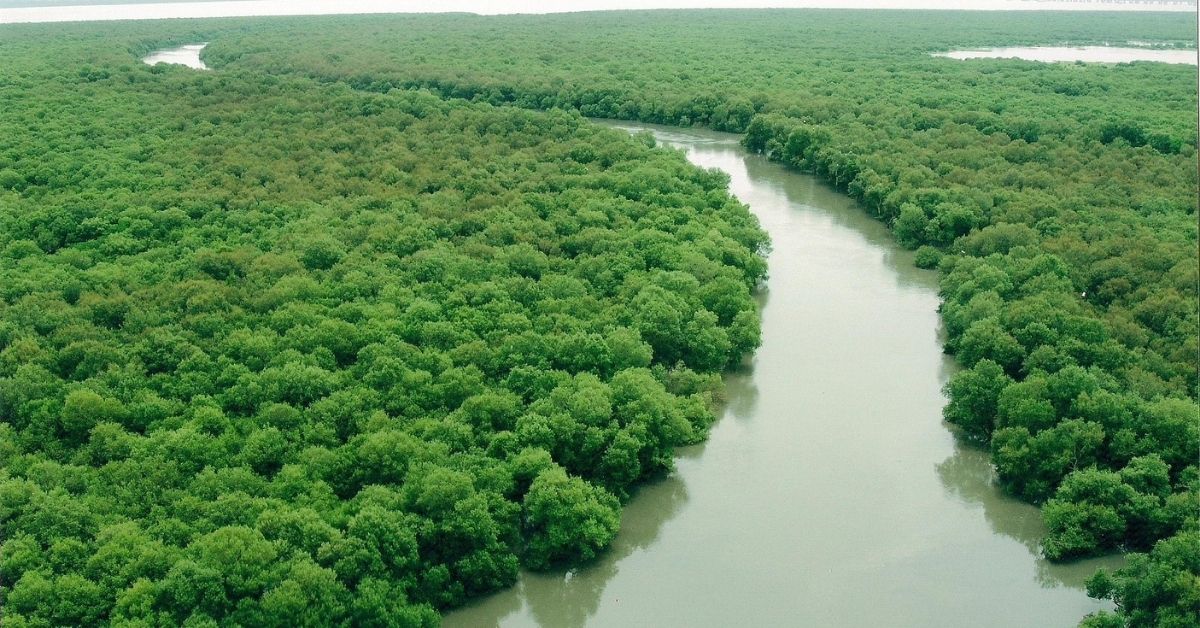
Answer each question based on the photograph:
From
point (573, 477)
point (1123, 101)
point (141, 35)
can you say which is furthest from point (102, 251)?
point (141, 35)

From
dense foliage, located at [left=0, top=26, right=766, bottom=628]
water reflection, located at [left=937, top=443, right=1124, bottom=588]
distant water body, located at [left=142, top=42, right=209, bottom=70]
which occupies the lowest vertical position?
water reflection, located at [left=937, top=443, right=1124, bottom=588]

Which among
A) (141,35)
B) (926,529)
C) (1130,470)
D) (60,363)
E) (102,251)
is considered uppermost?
(141,35)

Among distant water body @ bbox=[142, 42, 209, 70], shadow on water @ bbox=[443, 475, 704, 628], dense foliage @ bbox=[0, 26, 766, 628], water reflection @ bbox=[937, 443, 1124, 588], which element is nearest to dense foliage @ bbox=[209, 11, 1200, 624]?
water reflection @ bbox=[937, 443, 1124, 588]

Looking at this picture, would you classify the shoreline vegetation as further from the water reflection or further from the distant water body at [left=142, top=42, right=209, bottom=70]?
the distant water body at [left=142, top=42, right=209, bottom=70]

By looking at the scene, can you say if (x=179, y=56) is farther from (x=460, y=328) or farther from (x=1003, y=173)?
(x=460, y=328)

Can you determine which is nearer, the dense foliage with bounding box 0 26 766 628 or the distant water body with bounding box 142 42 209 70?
the dense foliage with bounding box 0 26 766 628

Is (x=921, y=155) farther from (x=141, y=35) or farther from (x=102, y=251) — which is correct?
(x=141, y=35)

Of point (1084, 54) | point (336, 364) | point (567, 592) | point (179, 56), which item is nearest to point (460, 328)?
point (336, 364)
